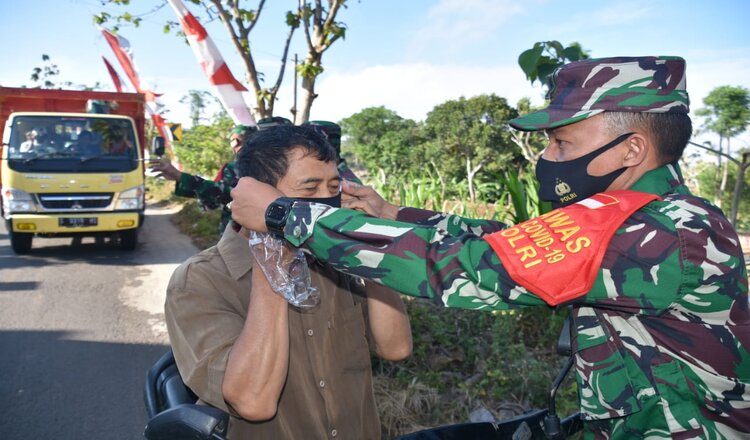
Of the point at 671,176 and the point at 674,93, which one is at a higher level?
the point at 674,93

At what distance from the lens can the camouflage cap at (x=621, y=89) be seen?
1353mm

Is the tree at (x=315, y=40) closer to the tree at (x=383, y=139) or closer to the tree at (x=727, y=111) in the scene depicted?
the tree at (x=727, y=111)

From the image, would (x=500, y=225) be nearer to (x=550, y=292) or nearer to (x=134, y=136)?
(x=550, y=292)

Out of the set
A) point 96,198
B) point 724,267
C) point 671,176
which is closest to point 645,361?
point 724,267

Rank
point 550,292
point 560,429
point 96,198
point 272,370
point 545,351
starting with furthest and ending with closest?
point 96,198 → point 545,351 → point 560,429 → point 272,370 → point 550,292

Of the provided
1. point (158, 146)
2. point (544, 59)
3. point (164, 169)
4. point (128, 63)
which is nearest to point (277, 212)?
point (544, 59)

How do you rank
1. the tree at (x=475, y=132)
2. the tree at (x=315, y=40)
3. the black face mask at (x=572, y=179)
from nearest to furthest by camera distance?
the black face mask at (x=572, y=179), the tree at (x=315, y=40), the tree at (x=475, y=132)

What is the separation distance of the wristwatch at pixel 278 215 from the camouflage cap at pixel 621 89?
0.68 metres

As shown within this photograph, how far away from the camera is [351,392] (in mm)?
1857

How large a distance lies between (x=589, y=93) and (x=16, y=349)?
4.86 metres

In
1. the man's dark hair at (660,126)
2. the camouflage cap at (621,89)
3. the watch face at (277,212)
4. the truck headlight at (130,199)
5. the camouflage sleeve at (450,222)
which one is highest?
the camouflage cap at (621,89)

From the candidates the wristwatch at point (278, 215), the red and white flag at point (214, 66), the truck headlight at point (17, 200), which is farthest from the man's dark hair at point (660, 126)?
the truck headlight at point (17, 200)

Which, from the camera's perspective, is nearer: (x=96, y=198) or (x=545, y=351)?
(x=545, y=351)

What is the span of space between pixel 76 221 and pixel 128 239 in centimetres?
84
